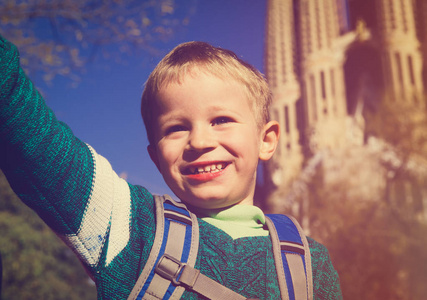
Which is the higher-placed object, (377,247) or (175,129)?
(175,129)

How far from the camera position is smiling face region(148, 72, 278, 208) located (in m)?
0.73

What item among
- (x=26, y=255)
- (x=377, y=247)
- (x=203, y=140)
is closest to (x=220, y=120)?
(x=203, y=140)

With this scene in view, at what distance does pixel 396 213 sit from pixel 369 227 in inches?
23.0

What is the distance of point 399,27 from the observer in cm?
928

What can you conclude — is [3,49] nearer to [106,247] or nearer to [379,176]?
[106,247]

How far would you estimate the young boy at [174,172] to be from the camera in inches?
21.7

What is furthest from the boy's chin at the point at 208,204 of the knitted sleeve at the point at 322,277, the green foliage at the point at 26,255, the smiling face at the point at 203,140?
the green foliage at the point at 26,255

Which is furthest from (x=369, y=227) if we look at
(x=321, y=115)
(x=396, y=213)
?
(x=321, y=115)

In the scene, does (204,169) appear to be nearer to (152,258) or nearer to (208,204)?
(208,204)

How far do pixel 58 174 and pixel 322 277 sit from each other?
22.2 inches

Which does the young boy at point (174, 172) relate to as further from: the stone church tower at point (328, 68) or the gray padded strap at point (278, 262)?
the stone church tower at point (328, 68)

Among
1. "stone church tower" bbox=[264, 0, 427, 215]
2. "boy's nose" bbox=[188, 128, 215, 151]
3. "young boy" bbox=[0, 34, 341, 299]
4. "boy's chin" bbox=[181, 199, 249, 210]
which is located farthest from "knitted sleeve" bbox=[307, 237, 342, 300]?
"stone church tower" bbox=[264, 0, 427, 215]

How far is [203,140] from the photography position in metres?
0.71

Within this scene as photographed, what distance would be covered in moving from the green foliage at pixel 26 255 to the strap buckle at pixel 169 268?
342 centimetres
